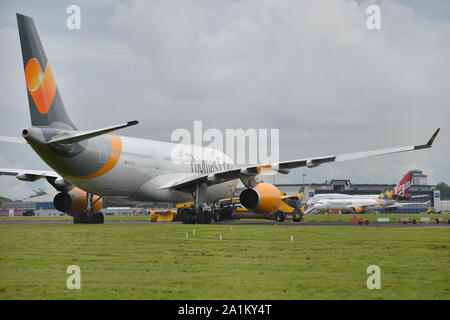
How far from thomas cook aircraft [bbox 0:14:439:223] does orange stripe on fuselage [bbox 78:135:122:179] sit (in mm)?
54

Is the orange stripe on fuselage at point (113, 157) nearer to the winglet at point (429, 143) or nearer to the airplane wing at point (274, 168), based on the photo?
the airplane wing at point (274, 168)

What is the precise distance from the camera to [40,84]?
2575 cm

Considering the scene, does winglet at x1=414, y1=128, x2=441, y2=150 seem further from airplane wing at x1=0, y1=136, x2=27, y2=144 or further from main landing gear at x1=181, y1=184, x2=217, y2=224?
airplane wing at x1=0, y1=136, x2=27, y2=144

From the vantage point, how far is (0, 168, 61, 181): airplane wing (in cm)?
3606

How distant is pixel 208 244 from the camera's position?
18547 mm

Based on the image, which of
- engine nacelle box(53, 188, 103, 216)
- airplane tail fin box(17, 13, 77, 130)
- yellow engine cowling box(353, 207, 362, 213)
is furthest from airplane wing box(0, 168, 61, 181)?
yellow engine cowling box(353, 207, 362, 213)

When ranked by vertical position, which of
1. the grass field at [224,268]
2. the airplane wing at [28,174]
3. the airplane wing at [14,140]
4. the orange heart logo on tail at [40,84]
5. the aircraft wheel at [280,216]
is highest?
the orange heart logo on tail at [40,84]

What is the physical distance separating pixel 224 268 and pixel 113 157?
65.0 feet

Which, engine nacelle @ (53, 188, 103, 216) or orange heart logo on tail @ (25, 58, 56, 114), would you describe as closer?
orange heart logo on tail @ (25, 58, 56, 114)

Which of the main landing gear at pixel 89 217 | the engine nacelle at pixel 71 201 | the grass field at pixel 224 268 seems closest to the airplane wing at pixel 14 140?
the grass field at pixel 224 268

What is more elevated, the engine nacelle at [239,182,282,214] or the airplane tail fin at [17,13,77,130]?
the airplane tail fin at [17,13,77,130]

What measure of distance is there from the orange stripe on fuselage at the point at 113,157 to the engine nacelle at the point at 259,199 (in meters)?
7.63

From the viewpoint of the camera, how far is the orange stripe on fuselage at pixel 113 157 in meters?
30.0
